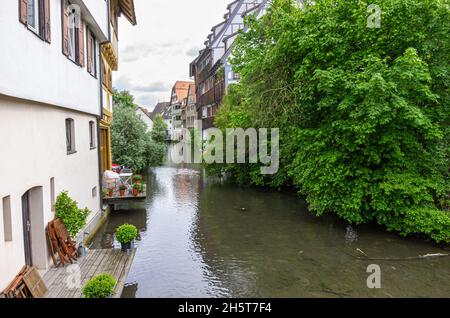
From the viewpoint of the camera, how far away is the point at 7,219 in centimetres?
698

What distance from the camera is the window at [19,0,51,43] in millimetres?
8095

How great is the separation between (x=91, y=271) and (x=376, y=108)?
8.68 metres

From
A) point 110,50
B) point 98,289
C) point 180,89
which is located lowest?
point 98,289

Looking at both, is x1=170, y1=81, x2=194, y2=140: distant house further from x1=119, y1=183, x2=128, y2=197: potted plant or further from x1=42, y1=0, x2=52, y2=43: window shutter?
x1=42, y1=0, x2=52, y2=43: window shutter

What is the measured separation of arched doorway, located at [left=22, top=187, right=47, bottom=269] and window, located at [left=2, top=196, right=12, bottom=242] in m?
1.60

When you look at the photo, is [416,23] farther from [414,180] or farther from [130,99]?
[130,99]

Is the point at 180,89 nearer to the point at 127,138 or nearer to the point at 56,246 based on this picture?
the point at 127,138

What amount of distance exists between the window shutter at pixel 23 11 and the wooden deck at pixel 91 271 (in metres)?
4.99

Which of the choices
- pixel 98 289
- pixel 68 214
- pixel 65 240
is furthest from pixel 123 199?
pixel 98 289

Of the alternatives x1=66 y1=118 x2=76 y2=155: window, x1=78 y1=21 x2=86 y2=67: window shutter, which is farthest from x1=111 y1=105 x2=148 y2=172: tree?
x1=66 y1=118 x2=76 y2=155: window

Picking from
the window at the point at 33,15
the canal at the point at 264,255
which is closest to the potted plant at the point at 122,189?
the canal at the point at 264,255

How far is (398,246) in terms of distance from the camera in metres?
12.6
